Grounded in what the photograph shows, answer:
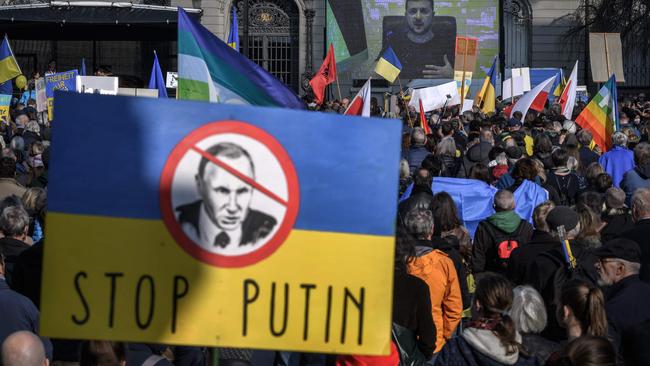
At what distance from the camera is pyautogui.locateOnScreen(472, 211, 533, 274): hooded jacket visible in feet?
25.7

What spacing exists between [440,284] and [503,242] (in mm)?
1570

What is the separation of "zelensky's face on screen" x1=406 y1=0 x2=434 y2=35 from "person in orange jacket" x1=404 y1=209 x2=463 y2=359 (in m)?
25.9

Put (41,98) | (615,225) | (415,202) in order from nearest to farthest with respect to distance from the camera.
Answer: (615,225) → (415,202) → (41,98)

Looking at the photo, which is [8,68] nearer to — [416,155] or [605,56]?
[416,155]

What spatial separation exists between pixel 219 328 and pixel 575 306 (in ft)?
6.68

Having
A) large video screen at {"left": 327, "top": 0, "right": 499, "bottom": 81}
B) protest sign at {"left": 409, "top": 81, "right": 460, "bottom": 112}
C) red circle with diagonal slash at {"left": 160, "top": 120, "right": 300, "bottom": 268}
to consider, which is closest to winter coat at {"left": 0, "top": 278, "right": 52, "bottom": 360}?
red circle with diagonal slash at {"left": 160, "top": 120, "right": 300, "bottom": 268}

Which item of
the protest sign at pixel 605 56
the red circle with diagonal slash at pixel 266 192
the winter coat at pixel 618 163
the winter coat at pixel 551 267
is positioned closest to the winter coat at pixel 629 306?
the winter coat at pixel 551 267

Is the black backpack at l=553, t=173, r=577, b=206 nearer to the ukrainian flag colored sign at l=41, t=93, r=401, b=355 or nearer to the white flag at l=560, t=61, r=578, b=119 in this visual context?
the ukrainian flag colored sign at l=41, t=93, r=401, b=355

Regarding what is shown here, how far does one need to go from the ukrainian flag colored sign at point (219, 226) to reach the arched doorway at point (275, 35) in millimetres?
30215

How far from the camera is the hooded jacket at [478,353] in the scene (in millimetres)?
4484

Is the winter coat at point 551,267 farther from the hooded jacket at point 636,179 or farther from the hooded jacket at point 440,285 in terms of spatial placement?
the hooded jacket at point 636,179

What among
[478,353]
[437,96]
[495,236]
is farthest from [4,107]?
[478,353]

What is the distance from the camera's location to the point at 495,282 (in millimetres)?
4863

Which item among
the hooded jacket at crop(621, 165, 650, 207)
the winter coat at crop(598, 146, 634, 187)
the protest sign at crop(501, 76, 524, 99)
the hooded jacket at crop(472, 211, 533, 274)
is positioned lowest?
the hooded jacket at crop(472, 211, 533, 274)
